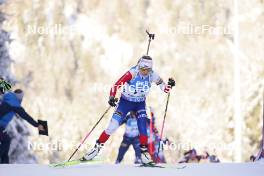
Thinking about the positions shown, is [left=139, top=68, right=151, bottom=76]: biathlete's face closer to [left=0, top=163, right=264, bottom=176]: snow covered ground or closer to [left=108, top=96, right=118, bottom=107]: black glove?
[left=108, top=96, right=118, bottom=107]: black glove

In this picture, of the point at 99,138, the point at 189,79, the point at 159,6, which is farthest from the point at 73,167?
the point at 159,6

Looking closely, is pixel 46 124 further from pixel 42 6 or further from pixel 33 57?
pixel 42 6

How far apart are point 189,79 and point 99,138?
97cm

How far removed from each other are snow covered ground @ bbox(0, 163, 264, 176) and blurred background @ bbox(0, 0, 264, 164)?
37cm

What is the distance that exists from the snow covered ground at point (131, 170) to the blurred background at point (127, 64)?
371 mm

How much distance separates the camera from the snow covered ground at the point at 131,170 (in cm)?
372

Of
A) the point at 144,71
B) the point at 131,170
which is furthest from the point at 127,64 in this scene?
the point at 131,170

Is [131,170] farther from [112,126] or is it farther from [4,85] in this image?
[4,85]

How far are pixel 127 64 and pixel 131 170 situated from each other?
1.01 meters

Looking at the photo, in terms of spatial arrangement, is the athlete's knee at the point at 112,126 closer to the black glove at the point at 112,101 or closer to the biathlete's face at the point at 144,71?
the black glove at the point at 112,101

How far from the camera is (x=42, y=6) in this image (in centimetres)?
436

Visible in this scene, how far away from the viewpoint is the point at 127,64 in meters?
4.39

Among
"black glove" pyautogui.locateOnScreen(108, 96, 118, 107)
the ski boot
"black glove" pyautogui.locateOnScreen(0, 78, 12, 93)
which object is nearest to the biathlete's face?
"black glove" pyautogui.locateOnScreen(108, 96, 118, 107)

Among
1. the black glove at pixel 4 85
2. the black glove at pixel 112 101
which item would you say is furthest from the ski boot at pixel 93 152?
the black glove at pixel 4 85
